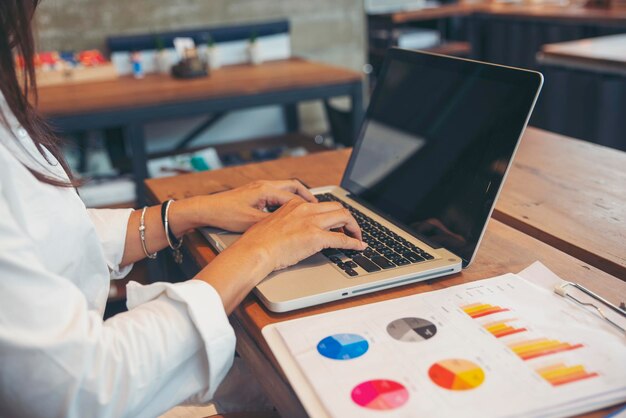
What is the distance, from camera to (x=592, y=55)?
282cm

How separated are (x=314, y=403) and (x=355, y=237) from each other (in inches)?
14.9

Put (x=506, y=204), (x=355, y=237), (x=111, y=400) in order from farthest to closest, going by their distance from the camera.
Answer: (x=506, y=204)
(x=355, y=237)
(x=111, y=400)

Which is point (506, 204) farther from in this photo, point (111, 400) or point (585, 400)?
point (111, 400)

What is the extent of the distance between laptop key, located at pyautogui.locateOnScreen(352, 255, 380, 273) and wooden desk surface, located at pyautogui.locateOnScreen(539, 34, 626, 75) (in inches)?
84.3

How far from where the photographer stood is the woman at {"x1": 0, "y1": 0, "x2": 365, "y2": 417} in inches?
28.1

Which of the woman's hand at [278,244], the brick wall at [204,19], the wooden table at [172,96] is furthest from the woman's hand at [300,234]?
the brick wall at [204,19]

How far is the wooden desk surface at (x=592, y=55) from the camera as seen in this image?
8.95 ft

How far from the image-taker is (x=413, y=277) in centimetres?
90

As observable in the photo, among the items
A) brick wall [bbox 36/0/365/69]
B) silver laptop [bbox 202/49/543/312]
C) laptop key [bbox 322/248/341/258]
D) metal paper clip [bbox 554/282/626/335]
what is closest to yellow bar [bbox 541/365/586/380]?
metal paper clip [bbox 554/282/626/335]

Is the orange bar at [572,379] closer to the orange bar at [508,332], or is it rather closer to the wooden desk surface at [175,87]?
the orange bar at [508,332]

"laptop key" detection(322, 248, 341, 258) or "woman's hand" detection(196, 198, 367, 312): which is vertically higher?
"woman's hand" detection(196, 198, 367, 312)

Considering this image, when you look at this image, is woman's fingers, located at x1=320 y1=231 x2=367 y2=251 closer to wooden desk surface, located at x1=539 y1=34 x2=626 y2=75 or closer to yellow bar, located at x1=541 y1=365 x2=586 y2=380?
yellow bar, located at x1=541 y1=365 x2=586 y2=380

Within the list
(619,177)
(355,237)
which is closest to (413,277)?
(355,237)

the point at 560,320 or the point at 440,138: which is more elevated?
the point at 440,138
